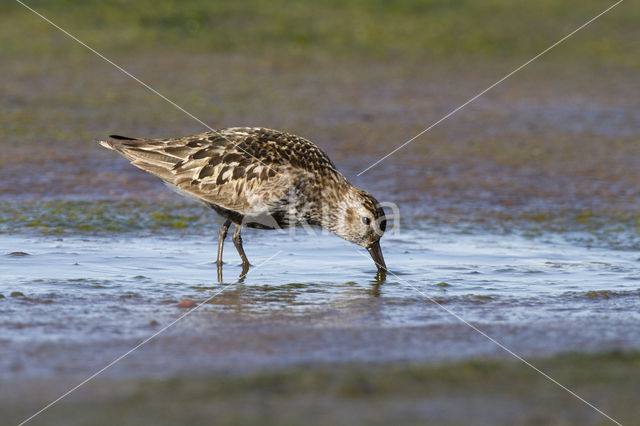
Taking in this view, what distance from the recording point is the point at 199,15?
17875 millimetres

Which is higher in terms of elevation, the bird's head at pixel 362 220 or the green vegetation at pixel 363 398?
the bird's head at pixel 362 220

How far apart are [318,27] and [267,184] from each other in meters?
10.1

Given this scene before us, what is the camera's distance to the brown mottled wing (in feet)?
26.9

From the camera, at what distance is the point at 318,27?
1770cm

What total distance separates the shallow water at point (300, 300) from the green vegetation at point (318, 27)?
8197mm

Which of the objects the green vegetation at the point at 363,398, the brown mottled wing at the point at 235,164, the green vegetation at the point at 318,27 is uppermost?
the green vegetation at the point at 318,27

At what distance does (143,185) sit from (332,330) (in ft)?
17.3

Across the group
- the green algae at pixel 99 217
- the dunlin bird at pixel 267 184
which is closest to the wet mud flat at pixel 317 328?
the green algae at pixel 99 217

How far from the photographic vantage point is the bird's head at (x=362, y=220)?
8258 mm

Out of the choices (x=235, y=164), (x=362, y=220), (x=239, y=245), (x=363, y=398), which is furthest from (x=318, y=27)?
(x=363, y=398)

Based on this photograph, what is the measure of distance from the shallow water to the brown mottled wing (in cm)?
66

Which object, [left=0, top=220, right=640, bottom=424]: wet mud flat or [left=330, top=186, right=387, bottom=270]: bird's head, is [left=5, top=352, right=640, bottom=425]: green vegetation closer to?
[left=0, top=220, right=640, bottom=424]: wet mud flat

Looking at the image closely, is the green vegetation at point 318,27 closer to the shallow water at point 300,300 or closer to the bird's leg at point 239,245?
the shallow water at point 300,300

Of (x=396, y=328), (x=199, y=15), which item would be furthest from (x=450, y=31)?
(x=396, y=328)
